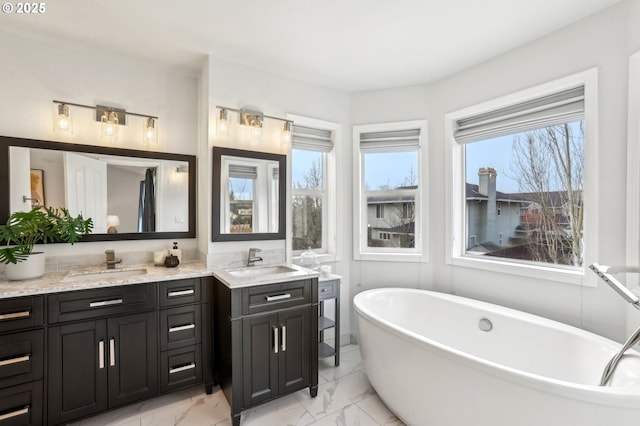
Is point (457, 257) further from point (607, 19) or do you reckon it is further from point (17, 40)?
point (17, 40)

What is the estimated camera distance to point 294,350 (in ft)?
7.12

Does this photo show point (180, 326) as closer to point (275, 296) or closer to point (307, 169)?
point (275, 296)

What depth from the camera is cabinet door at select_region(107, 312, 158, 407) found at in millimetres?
1944

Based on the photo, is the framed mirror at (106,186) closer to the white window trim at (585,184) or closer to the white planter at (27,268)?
the white planter at (27,268)

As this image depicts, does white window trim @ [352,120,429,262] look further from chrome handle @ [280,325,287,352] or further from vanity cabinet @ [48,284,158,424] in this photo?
vanity cabinet @ [48,284,158,424]

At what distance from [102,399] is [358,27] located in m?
2.97

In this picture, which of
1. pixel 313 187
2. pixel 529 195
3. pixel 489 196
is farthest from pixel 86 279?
pixel 529 195

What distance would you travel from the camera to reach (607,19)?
74.6 inches

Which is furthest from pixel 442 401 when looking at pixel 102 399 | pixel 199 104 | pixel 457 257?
pixel 199 104

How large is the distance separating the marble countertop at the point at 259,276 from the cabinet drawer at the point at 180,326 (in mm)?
319

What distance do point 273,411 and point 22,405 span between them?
146 cm

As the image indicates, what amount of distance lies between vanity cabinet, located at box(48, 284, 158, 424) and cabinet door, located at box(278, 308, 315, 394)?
0.87 m

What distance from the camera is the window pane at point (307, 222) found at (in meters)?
3.06

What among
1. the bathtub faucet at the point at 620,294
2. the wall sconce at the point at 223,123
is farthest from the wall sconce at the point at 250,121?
the bathtub faucet at the point at 620,294
